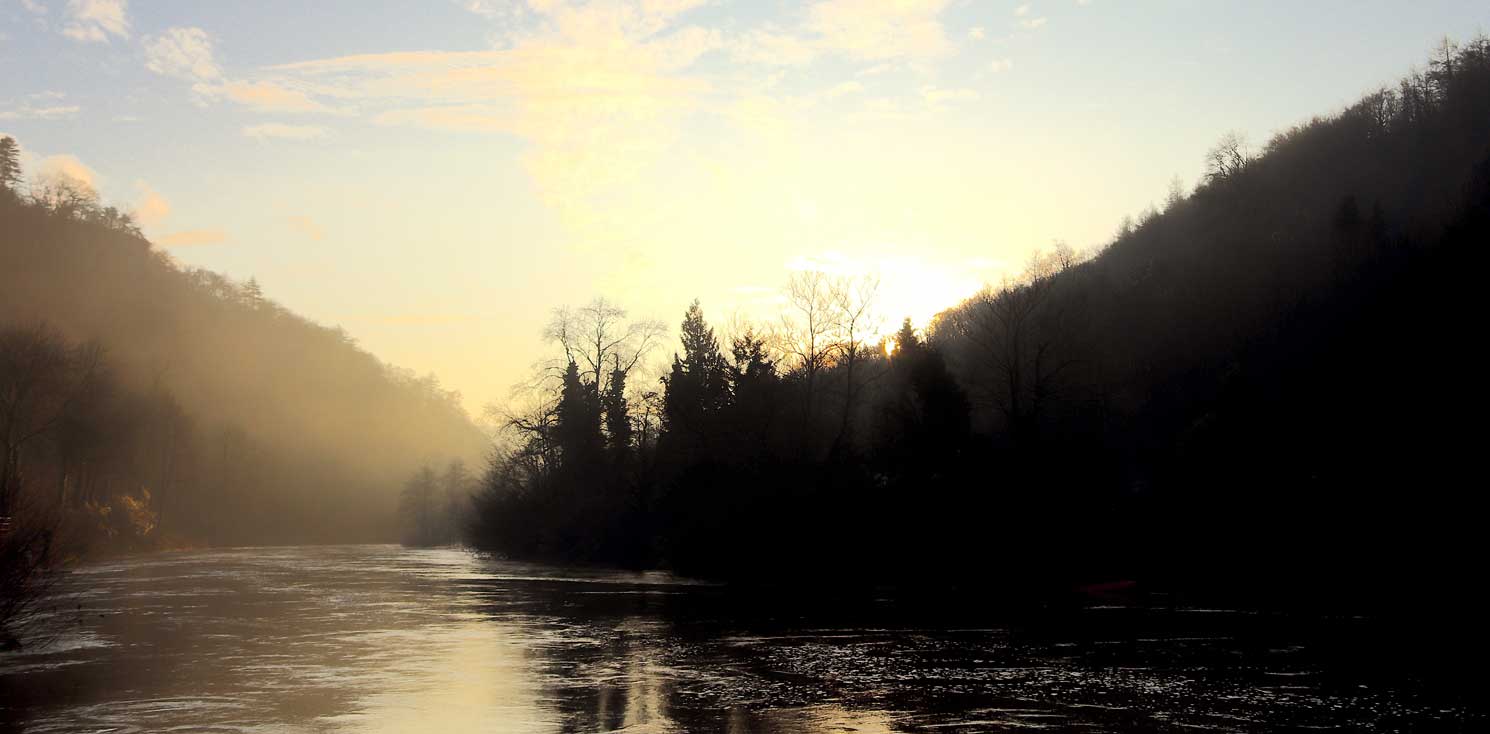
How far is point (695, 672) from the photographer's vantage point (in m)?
18.9

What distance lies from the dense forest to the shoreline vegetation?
0.57 feet

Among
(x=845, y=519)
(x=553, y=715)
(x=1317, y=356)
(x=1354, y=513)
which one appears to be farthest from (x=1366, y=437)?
(x=553, y=715)

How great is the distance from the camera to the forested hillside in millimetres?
69438

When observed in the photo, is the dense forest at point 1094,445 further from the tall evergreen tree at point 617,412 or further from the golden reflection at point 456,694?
the golden reflection at point 456,694

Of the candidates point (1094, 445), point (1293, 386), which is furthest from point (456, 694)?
point (1293, 386)

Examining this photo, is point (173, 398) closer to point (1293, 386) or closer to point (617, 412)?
point (617, 412)

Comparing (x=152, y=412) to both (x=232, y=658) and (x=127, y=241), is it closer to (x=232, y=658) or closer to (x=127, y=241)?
(x=127, y=241)

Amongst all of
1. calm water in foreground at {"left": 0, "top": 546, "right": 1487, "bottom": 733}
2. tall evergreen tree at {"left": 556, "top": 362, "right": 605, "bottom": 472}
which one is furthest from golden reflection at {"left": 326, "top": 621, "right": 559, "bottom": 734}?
tall evergreen tree at {"left": 556, "top": 362, "right": 605, "bottom": 472}

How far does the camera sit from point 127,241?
397 ft

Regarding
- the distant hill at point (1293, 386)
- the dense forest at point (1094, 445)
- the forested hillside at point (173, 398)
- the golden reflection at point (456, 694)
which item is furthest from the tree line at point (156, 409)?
the distant hill at point (1293, 386)

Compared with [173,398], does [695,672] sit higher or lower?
lower

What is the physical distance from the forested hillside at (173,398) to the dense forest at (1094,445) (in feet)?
93.3

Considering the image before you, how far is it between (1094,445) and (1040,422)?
8.53 meters

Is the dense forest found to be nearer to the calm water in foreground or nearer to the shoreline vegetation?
the shoreline vegetation
